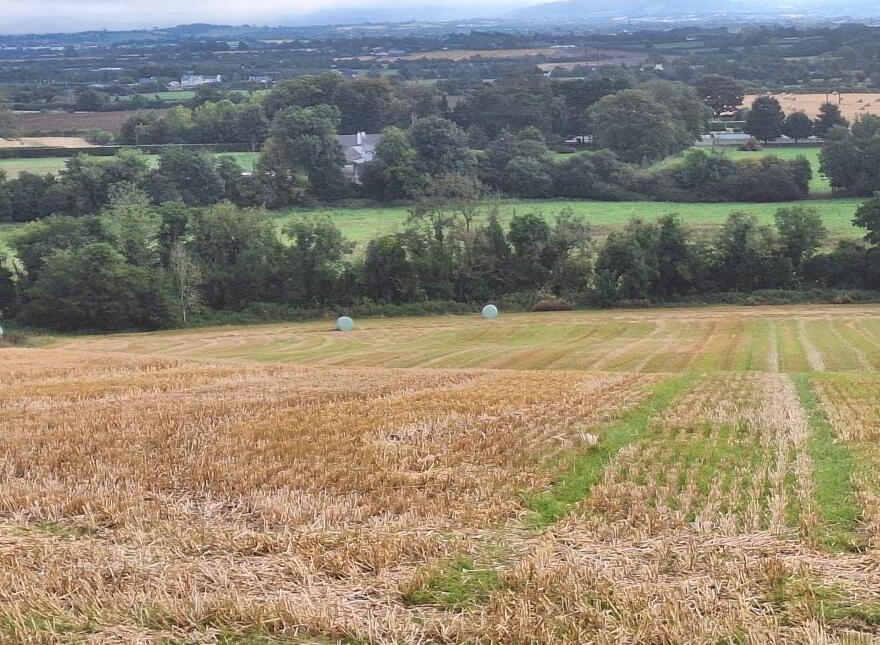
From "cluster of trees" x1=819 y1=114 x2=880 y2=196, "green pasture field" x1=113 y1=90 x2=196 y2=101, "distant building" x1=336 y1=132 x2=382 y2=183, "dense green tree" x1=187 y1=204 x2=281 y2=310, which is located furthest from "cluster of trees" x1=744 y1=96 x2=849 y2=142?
"green pasture field" x1=113 y1=90 x2=196 y2=101

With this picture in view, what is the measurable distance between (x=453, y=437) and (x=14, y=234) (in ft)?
197

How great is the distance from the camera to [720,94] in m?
134

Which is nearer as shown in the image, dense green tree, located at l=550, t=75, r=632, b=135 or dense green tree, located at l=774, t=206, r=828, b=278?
dense green tree, located at l=774, t=206, r=828, b=278

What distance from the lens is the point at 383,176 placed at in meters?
94.2

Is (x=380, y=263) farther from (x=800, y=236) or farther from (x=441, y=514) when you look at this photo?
(x=441, y=514)

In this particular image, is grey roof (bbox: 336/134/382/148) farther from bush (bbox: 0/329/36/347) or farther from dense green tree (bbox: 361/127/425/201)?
bush (bbox: 0/329/36/347)

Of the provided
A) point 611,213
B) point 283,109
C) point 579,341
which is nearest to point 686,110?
point 611,213

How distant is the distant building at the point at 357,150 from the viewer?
103m

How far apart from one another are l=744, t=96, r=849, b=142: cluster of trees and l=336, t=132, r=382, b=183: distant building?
4828 cm

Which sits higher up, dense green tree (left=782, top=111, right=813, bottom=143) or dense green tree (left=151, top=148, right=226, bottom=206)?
dense green tree (left=782, top=111, right=813, bottom=143)

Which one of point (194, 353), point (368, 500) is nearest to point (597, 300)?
point (194, 353)

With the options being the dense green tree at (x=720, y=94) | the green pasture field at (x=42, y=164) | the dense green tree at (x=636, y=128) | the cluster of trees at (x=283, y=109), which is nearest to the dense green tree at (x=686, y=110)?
the dense green tree at (x=636, y=128)

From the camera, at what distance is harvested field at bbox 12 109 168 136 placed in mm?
129500

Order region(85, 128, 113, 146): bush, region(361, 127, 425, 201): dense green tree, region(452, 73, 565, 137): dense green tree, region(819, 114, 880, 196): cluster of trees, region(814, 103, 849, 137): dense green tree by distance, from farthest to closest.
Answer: region(85, 128, 113, 146): bush → region(452, 73, 565, 137): dense green tree → region(814, 103, 849, 137): dense green tree → region(361, 127, 425, 201): dense green tree → region(819, 114, 880, 196): cluster of trees
